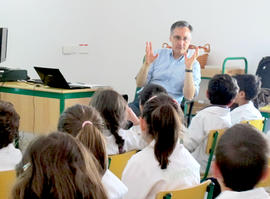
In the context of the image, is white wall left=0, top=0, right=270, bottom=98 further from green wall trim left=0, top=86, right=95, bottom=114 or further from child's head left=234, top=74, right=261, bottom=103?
green wall trim left=0, top=86, right=95, bottom=114

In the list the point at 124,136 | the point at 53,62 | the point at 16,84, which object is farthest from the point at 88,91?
the point at 53,62

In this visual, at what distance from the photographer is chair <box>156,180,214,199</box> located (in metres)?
1.55

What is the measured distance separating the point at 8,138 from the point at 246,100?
2.09 metres

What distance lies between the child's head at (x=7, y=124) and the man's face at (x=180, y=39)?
205cm

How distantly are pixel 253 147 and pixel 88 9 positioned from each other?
208 inches

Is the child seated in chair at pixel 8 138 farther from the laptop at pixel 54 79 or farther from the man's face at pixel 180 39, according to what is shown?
the man's face at pixel 180 39

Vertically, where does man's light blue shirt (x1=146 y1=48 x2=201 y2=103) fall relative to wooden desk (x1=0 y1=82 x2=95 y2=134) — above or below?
above

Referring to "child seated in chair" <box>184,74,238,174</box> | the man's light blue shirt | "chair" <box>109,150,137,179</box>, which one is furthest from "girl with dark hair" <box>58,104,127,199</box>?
the man's light blue shirt

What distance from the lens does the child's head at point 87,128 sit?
1737 millimetres

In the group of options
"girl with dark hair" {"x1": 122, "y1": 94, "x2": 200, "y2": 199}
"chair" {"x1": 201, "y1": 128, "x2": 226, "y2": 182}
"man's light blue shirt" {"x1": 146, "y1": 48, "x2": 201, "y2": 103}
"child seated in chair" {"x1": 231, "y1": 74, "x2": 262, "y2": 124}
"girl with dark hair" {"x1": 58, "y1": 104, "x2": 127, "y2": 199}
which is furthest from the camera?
"man's light blue shirt" {"x1": 146, "y1": 48, "x2": 201, "y2": 103}

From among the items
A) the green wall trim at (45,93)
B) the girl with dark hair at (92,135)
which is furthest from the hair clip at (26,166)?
the green wall trim at (45,93)

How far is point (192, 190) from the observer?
1.64 meters

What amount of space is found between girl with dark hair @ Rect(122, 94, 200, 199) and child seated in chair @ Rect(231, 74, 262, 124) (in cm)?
138

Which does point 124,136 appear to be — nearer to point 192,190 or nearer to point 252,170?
point 192,190
